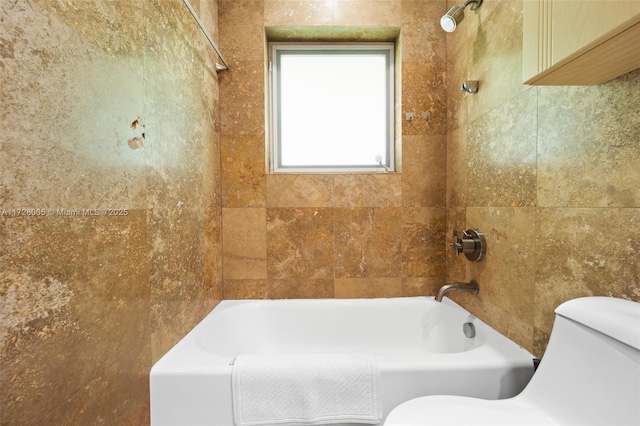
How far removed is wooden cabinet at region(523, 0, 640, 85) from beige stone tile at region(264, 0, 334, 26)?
4.19 ft

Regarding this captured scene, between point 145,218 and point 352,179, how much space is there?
112 centimetres

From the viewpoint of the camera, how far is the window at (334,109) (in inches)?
75.8

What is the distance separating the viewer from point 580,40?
0.60m

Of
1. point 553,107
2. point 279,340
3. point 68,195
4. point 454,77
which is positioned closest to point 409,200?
point 454,77

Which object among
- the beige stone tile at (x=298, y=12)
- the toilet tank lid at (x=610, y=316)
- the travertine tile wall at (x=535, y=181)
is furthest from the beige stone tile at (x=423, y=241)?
the beige stone tile at (x=298, y=12)

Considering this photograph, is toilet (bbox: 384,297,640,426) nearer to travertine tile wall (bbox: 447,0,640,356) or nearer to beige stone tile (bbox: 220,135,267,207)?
travertine tile wall (bbox: 447,0,640,356)

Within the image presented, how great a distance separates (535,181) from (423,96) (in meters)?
0.93

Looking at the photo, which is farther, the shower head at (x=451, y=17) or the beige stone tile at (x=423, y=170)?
the beige stone tile at (x=423, y=170)

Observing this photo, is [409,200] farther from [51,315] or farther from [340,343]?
[51,315]

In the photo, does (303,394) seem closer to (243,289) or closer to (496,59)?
(243,289)

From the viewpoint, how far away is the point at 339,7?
5.63 ft

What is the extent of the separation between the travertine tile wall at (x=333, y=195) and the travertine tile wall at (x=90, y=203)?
1.55 ft

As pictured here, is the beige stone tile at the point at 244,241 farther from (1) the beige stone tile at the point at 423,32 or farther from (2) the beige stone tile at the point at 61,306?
(1) the beige stone tile at the point at 423,32

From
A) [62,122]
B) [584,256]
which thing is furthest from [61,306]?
[584,256]
